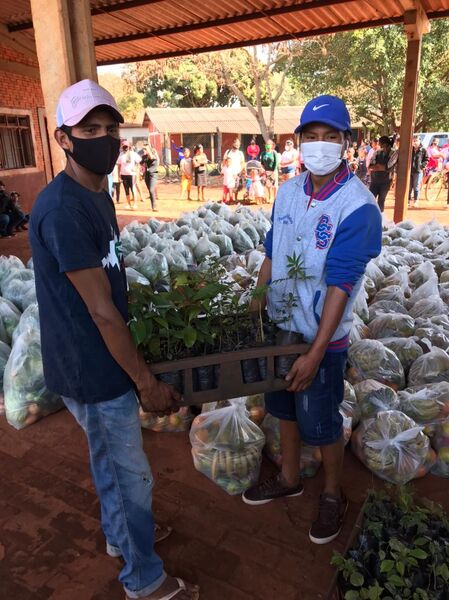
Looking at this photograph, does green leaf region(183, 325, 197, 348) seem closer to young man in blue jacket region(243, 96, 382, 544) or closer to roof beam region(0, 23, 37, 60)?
young man in blue jacket region(243, 96, 382, 544)

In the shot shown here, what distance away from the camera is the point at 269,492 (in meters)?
2.27

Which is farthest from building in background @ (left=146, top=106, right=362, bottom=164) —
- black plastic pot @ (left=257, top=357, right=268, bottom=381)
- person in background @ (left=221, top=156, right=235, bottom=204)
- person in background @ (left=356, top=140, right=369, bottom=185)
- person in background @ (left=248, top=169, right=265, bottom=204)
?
black plastic pot @ (left=257, top=357, right=268, bottom=381)

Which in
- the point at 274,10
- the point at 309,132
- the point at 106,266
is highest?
the point at 274,10

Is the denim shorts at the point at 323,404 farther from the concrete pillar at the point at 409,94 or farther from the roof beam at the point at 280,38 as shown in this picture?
the roof beam at the point at 280,38

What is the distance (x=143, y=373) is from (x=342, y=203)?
3.01 feet

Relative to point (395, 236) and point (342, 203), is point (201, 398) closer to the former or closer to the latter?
point (342, 203)

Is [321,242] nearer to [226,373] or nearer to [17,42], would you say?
[226,373]

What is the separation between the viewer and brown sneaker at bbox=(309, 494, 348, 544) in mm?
2031

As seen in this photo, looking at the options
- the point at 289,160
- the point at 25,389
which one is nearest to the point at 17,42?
the point at 289,160

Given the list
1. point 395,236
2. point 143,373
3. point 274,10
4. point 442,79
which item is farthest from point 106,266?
point 442,79

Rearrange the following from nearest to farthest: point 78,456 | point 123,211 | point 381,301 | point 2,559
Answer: point 2,559 → point 78,456 → point 381,301 → point 123,211

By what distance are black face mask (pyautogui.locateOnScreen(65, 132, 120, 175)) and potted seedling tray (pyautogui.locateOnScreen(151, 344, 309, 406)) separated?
68 cm

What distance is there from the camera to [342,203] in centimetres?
169

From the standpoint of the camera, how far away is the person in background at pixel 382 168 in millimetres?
8805
